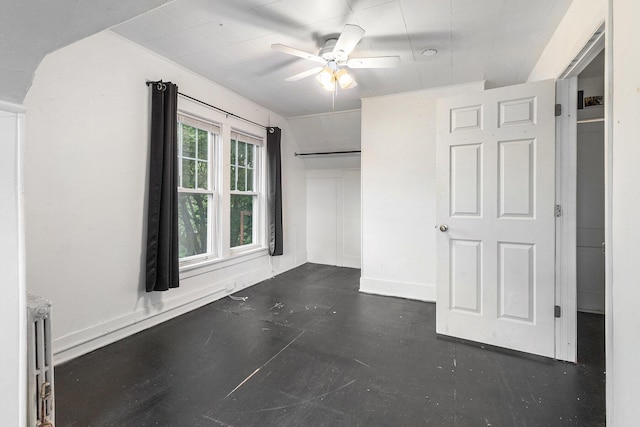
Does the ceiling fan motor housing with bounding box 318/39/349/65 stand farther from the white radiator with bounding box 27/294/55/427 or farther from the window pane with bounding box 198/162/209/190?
the white radiator with bounding box 27/294/55/427

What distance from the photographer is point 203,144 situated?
3.30 m

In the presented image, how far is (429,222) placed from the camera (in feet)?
11.2

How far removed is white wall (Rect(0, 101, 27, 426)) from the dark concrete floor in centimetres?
85

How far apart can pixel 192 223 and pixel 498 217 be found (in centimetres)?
298

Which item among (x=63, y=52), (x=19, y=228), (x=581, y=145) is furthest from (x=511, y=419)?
(x=63, y=52)

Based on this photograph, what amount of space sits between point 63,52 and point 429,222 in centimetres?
361

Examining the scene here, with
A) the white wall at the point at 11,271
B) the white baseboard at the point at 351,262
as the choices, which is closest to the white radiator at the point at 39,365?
the white wall at the point at 11,271

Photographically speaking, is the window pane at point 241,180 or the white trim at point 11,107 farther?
the window pane at point 241,180

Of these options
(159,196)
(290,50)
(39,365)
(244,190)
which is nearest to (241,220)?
(244,190)

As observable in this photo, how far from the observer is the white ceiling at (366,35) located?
1.96 metres

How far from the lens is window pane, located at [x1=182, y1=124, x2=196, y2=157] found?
305 centimetres

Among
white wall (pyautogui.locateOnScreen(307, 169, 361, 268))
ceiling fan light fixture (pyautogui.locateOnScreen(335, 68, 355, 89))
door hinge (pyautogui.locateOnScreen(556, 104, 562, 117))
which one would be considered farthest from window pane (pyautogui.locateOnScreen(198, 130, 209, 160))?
door hinge (pyautogui.locateOnScreen(556, 104, 562, 117))

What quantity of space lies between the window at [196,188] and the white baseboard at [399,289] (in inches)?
77.6

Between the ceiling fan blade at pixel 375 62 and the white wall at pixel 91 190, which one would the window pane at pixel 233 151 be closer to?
the white wall at pixel 91 190
